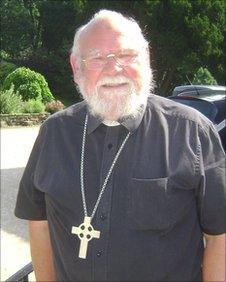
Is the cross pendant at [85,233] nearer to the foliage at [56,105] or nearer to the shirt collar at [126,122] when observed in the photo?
the shirt collar at [126,122]

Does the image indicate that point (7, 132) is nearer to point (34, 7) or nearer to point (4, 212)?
point (4, 212)

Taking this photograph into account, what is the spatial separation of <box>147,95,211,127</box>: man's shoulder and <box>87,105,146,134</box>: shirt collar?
54 millimetres

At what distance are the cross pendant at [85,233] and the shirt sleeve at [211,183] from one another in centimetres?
41

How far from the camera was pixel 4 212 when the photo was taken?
7070mm

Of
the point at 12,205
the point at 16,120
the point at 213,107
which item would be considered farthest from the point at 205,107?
the point at 16,120

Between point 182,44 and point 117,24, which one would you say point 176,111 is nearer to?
point 117,24

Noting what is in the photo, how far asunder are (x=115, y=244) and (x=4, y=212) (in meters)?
5.34

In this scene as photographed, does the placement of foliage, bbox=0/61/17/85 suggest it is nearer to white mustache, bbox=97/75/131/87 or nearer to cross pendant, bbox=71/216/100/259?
white mustache, bbox=97/75/131/87

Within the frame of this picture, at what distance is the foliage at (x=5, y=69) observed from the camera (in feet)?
11.4

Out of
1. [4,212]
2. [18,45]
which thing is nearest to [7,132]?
[4,212]

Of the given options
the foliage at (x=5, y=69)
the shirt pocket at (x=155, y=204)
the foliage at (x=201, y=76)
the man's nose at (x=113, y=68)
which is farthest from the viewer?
the foliage at (x=201, y=76)

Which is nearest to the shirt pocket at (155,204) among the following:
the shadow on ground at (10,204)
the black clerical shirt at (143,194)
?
the black clerical shirt at (143,194)

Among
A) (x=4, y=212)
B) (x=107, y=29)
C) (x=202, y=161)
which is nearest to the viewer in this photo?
(x=202, y=161)

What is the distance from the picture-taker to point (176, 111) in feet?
6.77
